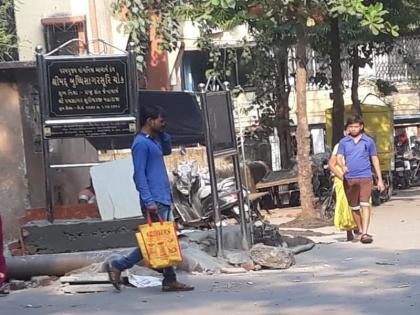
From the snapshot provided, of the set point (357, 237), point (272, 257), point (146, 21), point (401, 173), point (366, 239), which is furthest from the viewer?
point (401, 173)

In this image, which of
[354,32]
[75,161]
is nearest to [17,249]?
[75,161]

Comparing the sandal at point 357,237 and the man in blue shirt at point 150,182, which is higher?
the man in blue shirt at point 150,182

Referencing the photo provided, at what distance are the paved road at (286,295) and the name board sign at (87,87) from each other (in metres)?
2.28

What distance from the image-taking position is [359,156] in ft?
39.5

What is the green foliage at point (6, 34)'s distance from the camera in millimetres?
16406

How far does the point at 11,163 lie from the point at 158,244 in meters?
4.41

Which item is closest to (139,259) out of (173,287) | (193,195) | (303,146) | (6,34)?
(173,287)

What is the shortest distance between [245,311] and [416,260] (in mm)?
3520

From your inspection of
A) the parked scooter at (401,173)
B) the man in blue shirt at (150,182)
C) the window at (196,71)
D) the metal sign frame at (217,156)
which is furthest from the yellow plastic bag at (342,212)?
the window at (196,71)

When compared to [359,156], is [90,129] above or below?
above

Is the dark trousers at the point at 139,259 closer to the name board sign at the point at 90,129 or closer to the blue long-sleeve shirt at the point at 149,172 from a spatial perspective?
the blue long-sleeve shirt at the point at 149,172

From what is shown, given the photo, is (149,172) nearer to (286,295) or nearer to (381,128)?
(286,295)

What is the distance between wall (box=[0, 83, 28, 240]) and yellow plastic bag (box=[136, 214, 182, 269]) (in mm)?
4181

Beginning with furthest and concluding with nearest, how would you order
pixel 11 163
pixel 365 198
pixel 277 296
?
pixel 11 163, pixel 365 198, pixel 277 296
